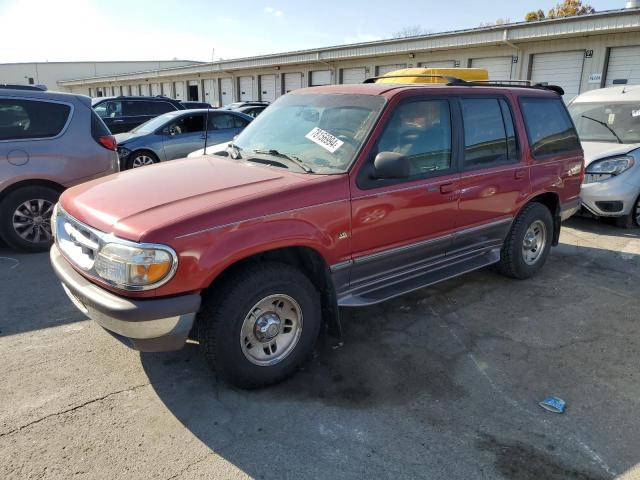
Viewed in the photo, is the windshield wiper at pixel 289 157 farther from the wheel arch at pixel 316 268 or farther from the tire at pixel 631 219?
the tire at pixel 631 219

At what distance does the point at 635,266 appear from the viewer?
18.6ft

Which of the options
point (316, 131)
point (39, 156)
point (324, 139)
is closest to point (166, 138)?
point (39, 156)

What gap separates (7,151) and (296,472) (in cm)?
510

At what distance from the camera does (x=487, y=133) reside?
4.37 m

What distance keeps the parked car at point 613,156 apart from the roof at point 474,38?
7546mm

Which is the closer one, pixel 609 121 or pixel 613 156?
pixel 613 156

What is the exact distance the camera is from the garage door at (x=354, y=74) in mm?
22664

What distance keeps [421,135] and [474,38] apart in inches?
621

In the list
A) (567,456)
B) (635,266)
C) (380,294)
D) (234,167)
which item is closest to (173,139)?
(234,167)

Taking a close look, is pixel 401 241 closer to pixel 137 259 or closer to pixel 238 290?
pixel 238 290

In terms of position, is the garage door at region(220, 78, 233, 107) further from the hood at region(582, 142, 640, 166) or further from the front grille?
the front grille

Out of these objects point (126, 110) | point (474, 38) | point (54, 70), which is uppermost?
point (54, 70)

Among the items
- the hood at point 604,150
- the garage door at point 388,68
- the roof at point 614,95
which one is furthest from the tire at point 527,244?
the garage door at point 388,68

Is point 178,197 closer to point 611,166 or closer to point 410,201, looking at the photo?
point 410,201
